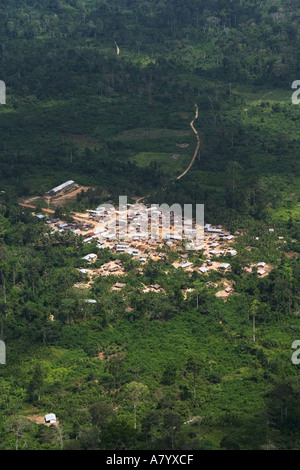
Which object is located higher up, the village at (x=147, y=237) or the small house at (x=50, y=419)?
the village at (x=147, y=237)

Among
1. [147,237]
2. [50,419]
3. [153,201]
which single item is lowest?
[50,419]

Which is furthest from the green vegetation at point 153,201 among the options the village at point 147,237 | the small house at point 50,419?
the village at point 147,237

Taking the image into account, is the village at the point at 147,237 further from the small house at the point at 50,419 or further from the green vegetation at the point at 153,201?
the small house at the point at 50,419

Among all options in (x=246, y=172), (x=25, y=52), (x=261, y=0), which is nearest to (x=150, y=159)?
(x=246, y=172)

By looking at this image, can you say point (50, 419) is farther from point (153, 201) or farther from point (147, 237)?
point (153, 201)

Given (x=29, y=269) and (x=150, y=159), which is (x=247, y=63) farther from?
(x=29, y=269)

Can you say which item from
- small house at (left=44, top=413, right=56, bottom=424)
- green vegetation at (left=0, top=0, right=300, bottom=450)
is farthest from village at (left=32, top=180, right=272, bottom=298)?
small house at (left=44, top=413, right=56, bottom=424)

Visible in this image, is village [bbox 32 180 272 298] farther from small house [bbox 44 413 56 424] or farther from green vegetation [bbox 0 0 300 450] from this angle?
small house [bbox 44 413 56 424]

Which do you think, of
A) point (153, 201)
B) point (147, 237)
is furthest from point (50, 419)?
point (153, 201)
